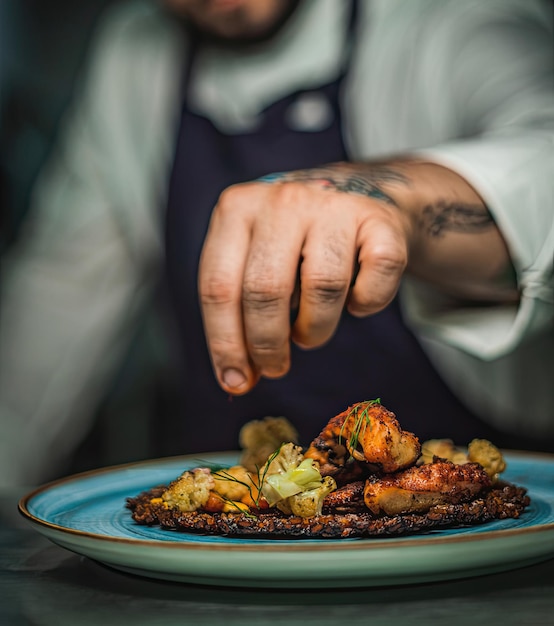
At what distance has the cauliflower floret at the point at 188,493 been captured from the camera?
2.12 feet

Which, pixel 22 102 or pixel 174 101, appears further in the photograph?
pixel 22 102

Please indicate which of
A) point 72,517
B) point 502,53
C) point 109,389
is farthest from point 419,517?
point 109,389

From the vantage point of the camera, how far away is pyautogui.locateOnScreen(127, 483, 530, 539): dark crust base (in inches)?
23.2

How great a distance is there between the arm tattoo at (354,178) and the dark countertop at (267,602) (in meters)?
0.42

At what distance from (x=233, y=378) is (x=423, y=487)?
7.4 inches

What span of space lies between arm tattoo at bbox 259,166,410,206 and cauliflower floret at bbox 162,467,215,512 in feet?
1.06

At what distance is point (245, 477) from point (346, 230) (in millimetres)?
226

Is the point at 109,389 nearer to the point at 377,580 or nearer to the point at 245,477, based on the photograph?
the point at 245,477

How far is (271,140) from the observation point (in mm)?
1629

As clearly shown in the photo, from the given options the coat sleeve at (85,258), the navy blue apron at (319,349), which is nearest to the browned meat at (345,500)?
the navy blue apron at (319,349)

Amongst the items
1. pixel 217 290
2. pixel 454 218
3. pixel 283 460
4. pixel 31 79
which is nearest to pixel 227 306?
pixel 217 290

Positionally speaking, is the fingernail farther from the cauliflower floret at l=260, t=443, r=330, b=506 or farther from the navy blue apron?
the navy blue apron

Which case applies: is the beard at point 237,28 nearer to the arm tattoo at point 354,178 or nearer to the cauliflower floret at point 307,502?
the arm tattoo at point 354,178

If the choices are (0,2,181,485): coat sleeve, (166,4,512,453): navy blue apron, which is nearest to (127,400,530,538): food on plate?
(166,4,512,453): navy blue apron
